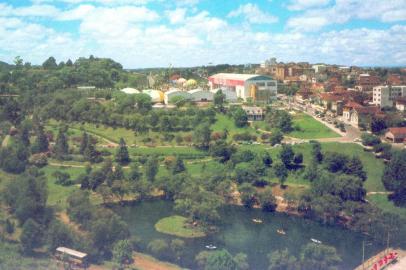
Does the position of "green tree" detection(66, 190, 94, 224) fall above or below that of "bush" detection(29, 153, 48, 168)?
below

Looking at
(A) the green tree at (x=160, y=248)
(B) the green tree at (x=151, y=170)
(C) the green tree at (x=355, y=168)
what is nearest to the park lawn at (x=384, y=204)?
(C) the green tree at (x=355, y=168)

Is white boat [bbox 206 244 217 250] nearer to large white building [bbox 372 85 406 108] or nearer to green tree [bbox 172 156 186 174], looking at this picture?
green tree [bbox 172 156 186 174]

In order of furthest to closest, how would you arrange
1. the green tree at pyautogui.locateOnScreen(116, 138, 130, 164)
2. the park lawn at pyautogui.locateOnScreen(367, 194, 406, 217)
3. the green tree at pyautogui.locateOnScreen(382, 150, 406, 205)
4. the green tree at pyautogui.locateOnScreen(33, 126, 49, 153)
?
the green tree at pyautogui.locateOnScreen(33, 126, 49, 153)
the green tree at pyautogui.locateOnScreen(116, 138, 130, 164)
the green tree at pyautogui.locateOnScreen(382, 150, 406, 205)
the park lawn at pyautogui.locateOnScreen(367, 194, 406, 217)

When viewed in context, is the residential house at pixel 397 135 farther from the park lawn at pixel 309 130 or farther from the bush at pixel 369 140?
the park lawn at pixel 309 130


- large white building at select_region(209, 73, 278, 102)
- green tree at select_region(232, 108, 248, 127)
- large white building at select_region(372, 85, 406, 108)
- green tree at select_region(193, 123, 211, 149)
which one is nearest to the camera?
green tree at select_region(193, 123, 211, 149)

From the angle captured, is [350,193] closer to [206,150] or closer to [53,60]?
[206,150]

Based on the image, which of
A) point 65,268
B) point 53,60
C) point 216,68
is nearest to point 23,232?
point 65,268

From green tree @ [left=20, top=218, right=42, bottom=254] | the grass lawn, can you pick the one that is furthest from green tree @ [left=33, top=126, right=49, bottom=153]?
green tree @ [left=20, top=218, right=42, bottom=254]

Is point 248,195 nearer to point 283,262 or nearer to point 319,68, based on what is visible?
point 283,262
